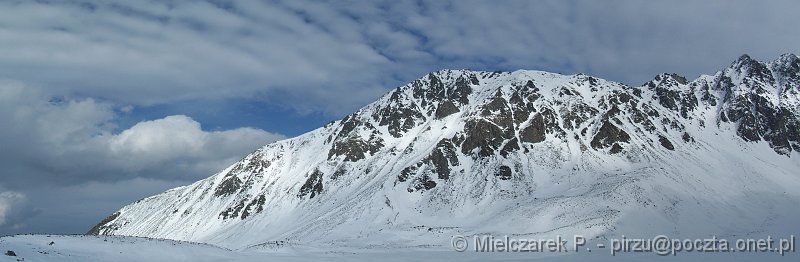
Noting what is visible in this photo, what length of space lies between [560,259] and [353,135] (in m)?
119

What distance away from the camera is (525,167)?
441ft

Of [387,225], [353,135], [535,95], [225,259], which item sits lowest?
[225,259]

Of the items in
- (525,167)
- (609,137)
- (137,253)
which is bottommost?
(137,253)

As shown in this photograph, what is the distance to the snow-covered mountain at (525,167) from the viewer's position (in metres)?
106

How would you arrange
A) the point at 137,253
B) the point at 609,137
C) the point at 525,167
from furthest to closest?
the point at 609,137
the point at 525,167
the point at 137,253

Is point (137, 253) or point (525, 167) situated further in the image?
point (525, 167)

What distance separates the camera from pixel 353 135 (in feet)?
566

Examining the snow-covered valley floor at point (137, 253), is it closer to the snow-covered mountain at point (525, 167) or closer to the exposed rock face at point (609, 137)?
the snow-covered mountain at point (525, 167)

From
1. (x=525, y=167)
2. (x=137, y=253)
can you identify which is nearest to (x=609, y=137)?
(x=525, y=167)

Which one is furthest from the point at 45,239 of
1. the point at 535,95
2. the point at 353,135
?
the point at 535,95

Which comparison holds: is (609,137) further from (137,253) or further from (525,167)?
(137,253)

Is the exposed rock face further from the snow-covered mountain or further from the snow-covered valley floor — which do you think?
the snow-covered valley floor

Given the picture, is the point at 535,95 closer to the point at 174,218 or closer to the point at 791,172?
the point at 791,172

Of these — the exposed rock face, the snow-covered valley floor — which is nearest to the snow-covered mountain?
the exposed rock face
